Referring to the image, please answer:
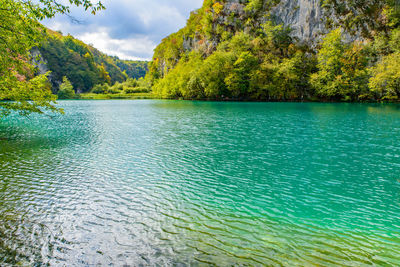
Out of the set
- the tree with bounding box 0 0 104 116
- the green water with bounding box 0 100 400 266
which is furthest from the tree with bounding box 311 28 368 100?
the tree with bounding box 0 0 104 116

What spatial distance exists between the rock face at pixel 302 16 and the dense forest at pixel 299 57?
66.1 inches

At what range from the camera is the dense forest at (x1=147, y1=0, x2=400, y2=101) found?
6844cm

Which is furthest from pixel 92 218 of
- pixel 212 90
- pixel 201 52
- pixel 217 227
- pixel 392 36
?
pixel 201 52

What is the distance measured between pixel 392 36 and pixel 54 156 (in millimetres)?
89291

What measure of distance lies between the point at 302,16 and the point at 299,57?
1943 cm

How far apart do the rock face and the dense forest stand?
168cm

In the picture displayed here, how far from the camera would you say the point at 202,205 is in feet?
31.7

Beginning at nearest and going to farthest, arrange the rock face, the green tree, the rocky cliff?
the green tree
the rock face
the rocky cliff

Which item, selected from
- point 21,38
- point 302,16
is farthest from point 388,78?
point 21,38

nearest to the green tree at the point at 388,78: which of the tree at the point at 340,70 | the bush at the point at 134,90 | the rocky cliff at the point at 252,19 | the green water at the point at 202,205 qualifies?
the tree at the point at 340,70

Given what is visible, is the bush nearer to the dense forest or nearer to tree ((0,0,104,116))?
the dense forest

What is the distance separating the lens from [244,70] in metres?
81.9

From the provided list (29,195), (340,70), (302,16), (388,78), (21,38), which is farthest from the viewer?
(302,16)

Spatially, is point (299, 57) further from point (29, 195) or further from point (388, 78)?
point (29, 195)
